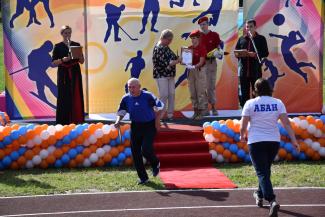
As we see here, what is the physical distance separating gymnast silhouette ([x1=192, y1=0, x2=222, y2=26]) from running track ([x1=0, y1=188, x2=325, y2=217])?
514 cm

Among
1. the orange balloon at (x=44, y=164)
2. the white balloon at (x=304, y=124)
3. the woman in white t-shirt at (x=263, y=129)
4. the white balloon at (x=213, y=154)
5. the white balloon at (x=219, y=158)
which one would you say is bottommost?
the orange balloon at (x=44, y=164)

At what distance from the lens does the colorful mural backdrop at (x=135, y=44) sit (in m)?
14.0

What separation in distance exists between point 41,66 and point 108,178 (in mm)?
3984

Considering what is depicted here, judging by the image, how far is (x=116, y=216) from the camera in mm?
8883

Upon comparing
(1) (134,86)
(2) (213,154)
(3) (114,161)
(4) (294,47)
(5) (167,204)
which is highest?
(4) (294,47)

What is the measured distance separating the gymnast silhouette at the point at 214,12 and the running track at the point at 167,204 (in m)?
5.14

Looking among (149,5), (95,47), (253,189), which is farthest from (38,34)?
(253,189)

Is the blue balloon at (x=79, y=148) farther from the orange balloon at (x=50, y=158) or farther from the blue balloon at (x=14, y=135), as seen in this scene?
the blue balloon at (x=14, y=135)

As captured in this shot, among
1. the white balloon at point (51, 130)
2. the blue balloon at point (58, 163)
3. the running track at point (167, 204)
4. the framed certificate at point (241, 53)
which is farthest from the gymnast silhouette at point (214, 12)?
the running track at point (167, 204)

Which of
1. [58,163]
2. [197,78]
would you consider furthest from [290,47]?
[58,163]

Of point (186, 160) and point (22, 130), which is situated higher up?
point (22, 130)

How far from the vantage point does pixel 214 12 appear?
14383mm

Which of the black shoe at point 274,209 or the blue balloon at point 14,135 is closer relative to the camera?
the black shoe at point 274,209

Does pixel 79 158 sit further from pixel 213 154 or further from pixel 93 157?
pixel 213 154
